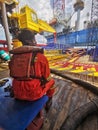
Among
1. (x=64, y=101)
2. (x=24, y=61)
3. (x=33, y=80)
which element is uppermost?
(x=24, y=61)

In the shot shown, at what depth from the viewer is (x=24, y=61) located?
1.54 metres

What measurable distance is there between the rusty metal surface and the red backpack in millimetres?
781

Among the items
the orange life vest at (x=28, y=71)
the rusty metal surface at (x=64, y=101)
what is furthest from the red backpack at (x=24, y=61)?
the rusty metal surface at (x=64, y=101)

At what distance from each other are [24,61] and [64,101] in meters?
1.31

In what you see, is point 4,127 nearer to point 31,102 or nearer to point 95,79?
point 31,102

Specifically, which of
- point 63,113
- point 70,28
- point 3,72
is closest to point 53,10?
point 70,28

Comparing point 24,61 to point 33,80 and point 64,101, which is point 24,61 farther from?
point 64,101

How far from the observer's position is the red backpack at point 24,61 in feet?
5.02

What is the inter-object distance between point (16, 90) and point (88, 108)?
106 centimetres

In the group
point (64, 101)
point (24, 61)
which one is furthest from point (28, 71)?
point (64, 101)

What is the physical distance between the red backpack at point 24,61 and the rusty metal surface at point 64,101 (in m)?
0.78

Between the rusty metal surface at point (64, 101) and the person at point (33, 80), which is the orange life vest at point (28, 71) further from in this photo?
the rusty metal surface at point (64, 101)

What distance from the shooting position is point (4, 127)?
1423 mm

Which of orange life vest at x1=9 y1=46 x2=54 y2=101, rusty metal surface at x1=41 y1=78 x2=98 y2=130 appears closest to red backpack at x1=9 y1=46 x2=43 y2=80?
orange life vest at x1=9 y1=46 x2=54 y2=101
